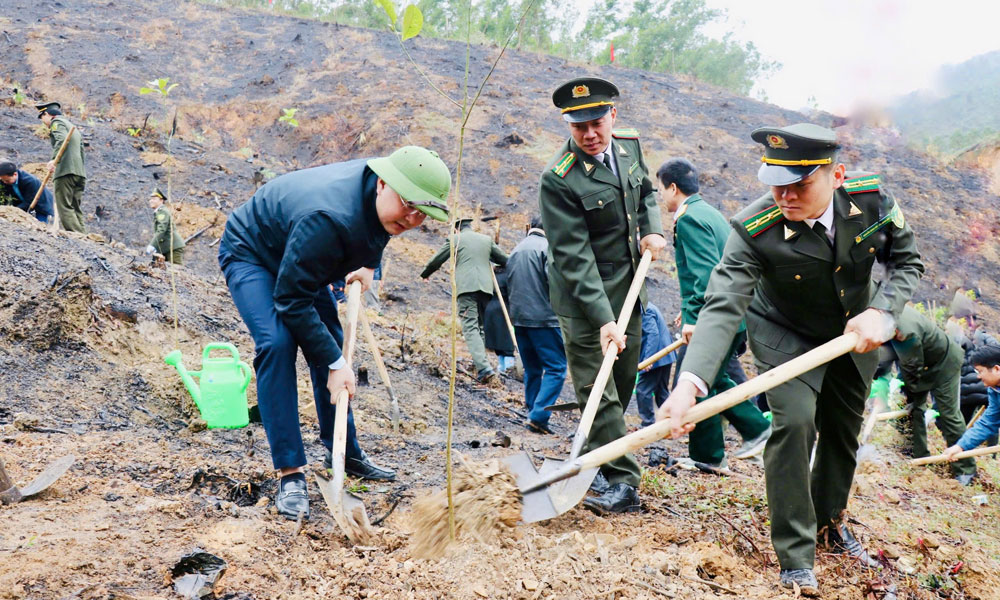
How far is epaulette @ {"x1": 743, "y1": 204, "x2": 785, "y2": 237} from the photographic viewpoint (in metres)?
3.00

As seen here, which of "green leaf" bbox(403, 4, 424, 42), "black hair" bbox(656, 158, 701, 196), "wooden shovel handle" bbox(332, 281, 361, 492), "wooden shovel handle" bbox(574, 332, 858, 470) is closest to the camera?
"green leaf" bbox(403, 4, 424, 42)

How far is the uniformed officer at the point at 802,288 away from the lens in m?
2.87

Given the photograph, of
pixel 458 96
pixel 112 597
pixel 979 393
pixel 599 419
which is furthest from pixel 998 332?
pixel 112 597

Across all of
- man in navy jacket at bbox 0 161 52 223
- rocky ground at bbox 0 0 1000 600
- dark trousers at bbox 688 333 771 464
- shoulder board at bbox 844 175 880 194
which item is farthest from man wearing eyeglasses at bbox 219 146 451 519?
man in navy jacket at bbox 0 161 52 223

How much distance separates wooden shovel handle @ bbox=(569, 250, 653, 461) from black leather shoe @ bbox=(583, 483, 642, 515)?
0.33m

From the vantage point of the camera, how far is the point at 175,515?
307cm

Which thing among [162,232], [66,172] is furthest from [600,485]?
[66,172]

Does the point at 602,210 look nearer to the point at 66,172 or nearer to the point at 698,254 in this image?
the point at 698,254

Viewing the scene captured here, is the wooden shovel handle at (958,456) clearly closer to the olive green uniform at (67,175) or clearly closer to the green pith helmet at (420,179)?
the green pith helmet at (420,179)

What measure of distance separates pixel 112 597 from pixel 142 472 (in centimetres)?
140

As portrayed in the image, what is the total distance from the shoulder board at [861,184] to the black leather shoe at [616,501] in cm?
177

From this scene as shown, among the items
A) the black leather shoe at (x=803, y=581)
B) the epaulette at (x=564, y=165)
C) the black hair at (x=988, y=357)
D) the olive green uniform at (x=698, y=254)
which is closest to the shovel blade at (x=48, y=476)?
the epaulette at (x=564, y=165)

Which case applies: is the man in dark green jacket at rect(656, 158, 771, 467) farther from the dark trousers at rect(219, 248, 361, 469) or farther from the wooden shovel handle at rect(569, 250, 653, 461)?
the dark trousers at rect(219, 248, 361, 469)

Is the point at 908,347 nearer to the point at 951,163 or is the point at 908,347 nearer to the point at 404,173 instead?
the point at 404,173
